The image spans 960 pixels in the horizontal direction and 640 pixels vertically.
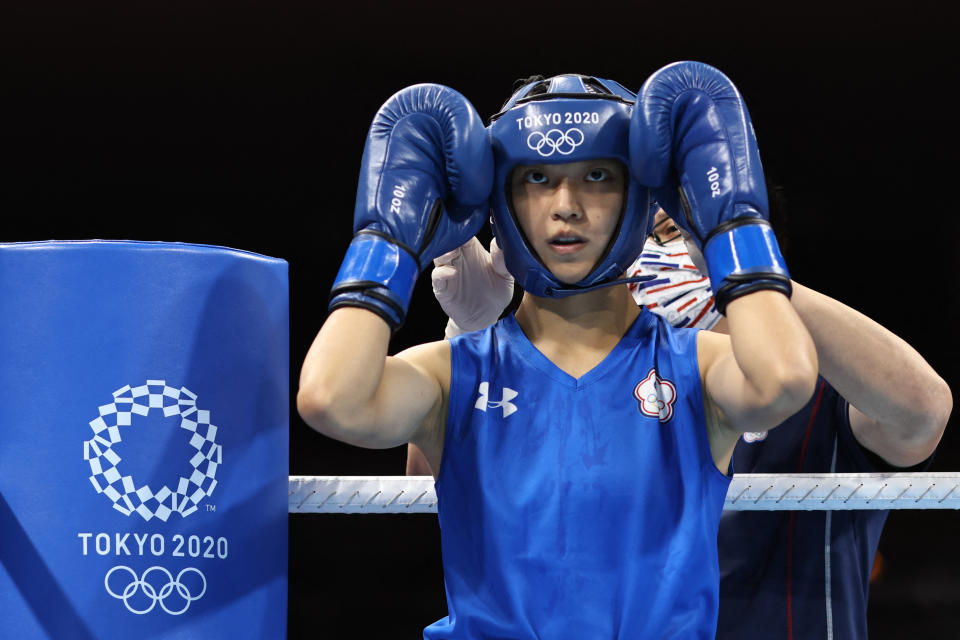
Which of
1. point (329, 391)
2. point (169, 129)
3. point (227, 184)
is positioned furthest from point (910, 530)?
point (329, 391)

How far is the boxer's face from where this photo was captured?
148cm

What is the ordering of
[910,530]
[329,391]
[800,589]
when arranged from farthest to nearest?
[910,530], [800,589], [329,391]

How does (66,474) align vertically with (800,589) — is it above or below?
above

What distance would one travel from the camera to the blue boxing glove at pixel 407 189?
1.37 metres

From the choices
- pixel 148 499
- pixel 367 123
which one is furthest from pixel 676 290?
pixel 367 123

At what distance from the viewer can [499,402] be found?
4.90 ft

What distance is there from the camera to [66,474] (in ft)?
4.35

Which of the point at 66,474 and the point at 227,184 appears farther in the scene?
the point at 227,184

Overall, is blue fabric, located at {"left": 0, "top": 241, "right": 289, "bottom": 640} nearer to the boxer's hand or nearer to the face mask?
the boxer's hand

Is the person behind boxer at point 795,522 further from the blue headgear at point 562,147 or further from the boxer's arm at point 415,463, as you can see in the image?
the boxer's arm at point 415,463

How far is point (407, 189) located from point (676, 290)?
2.69 feet

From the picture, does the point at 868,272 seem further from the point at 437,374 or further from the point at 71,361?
the point at 71,361

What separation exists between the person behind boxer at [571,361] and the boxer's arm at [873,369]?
0.52ft

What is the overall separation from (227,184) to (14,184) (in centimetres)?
116
